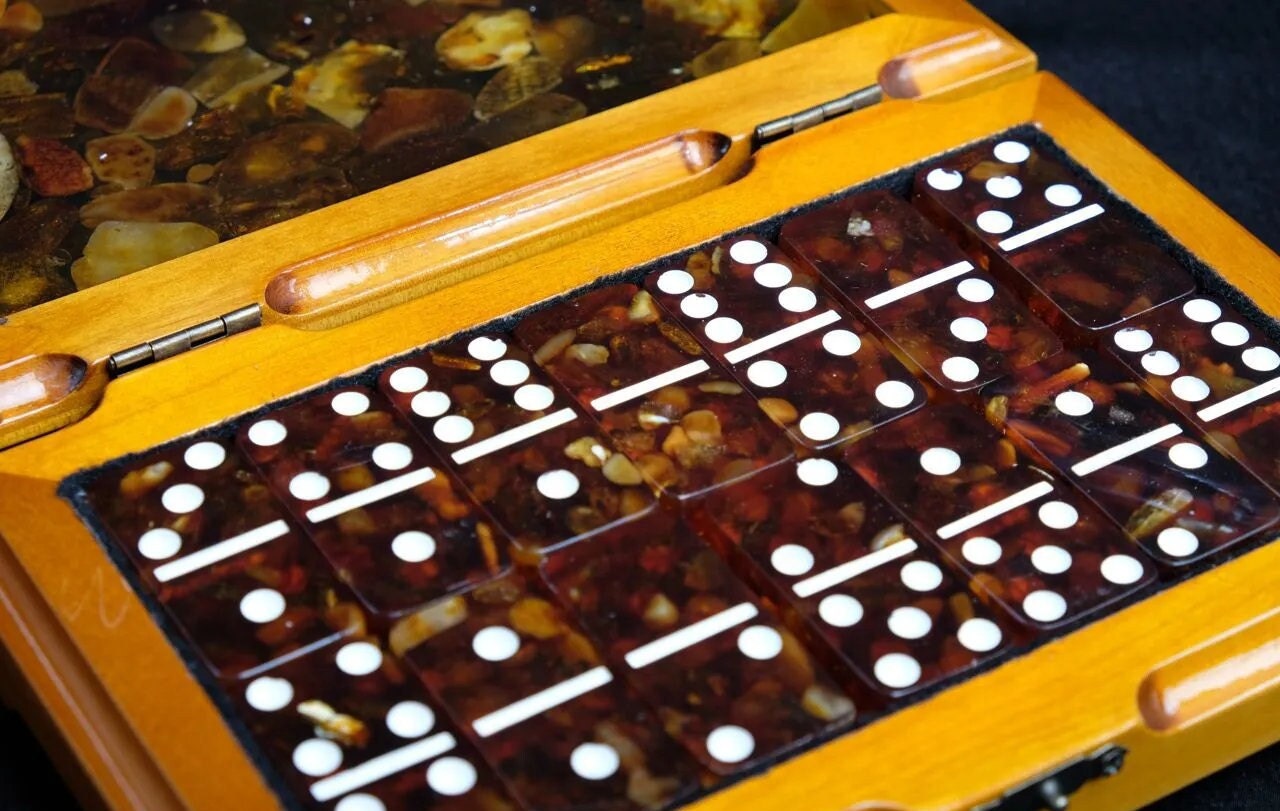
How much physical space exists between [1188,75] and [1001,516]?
839mm

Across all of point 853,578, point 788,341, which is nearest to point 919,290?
point 788,341

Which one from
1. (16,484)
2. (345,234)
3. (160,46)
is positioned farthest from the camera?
(160,46)

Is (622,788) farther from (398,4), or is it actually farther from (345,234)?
(398,4)

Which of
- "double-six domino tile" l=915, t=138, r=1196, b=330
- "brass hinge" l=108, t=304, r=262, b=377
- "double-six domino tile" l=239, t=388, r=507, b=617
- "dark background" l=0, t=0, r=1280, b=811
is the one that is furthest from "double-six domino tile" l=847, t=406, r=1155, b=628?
"dark background" l=0, t=0, r=1280, b=811

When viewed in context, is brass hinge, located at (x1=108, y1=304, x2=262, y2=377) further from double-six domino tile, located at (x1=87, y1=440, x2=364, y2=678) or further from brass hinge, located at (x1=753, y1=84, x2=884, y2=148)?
brass hinge, located at (x1=753, y1=84, x2=884, y2=148)

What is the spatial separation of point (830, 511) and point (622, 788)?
0.21m

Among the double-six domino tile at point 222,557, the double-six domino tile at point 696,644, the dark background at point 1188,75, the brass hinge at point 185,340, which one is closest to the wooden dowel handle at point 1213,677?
the double-six domino tile at point 696,644

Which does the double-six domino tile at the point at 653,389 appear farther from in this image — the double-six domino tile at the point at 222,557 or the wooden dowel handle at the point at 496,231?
the double-six domino tile at the point at 222,557

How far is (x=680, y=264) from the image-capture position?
1.15 m

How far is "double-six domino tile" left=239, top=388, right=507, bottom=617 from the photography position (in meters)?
0.97

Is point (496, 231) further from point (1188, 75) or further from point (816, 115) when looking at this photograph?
point (1188, 75)

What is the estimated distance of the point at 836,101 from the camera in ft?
4.07

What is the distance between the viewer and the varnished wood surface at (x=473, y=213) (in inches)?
42.9

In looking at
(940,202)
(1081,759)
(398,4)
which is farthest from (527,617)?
(398,4)
